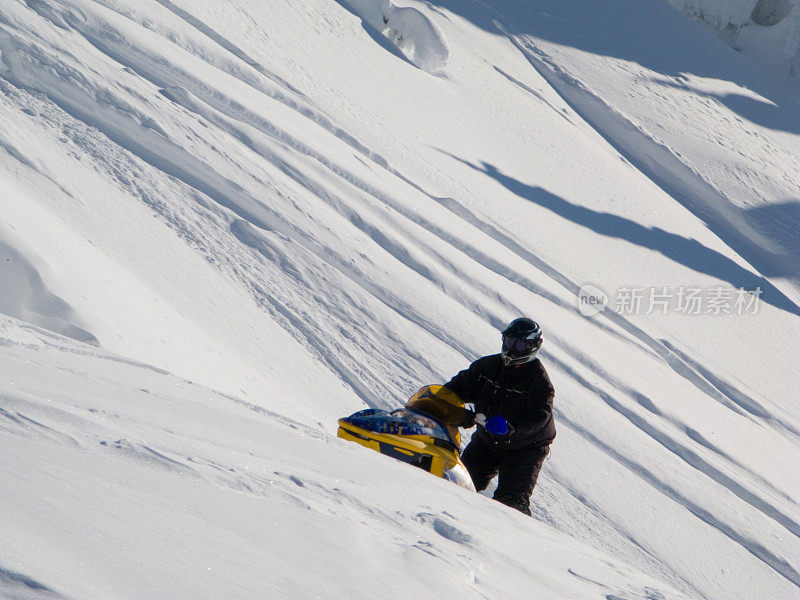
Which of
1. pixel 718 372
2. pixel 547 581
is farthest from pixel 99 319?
pixel 718 372

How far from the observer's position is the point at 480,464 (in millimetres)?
4859

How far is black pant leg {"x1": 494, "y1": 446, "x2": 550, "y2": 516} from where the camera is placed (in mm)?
4586

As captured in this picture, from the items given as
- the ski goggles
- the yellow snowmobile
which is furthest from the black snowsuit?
the yellow snowmobile

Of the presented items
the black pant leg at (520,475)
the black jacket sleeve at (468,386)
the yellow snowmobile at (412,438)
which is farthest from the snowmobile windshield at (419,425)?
the black pant leg at (520,475)

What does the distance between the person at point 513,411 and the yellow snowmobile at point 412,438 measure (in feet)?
0.83

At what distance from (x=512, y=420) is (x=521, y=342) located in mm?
506

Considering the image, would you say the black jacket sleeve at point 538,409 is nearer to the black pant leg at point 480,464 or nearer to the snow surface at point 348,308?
the black pant leg at point 480,464

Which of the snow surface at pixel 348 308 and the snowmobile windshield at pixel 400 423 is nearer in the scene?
the snow surface at pixel 348 308

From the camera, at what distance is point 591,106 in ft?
59.8

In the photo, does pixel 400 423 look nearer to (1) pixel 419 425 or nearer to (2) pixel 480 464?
(1) pixel 419 425

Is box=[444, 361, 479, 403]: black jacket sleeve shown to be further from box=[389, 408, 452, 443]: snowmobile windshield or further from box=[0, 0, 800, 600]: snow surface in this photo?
box=[0, 0, 800, 600]: snow surface

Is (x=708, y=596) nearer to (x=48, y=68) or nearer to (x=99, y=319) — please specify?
(x=99, y=319)

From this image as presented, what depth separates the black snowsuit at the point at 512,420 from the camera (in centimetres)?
458

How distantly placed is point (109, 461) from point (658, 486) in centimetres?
558
